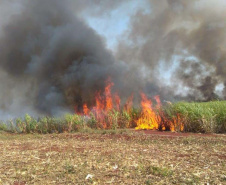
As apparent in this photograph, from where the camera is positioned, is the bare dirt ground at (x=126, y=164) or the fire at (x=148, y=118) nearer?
the bare dirt ground at (x=126, y=164)

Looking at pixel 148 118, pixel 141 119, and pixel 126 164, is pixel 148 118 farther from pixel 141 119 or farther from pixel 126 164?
pixel 126 164

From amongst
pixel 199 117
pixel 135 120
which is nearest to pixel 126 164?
pixel 199 117

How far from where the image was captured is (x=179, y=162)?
687cm

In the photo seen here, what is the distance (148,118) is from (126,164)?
8.63 m

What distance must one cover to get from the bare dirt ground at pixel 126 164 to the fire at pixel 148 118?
→ 4.34 m

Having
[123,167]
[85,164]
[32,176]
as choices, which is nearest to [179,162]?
[123,167]

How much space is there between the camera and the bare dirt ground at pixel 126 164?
5545 millimetres

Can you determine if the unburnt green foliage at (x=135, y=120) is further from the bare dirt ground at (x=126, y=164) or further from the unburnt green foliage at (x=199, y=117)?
the bare dirt ground at (x=126, y=164)

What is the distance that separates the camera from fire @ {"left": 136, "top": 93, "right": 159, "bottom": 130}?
1466 centimetres

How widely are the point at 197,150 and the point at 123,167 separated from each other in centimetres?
335

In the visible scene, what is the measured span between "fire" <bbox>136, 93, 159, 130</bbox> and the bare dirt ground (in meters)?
4.34

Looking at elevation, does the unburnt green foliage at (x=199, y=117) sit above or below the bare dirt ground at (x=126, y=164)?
above

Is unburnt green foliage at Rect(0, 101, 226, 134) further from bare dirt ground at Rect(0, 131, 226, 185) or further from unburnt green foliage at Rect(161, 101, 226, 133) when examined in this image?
bare dirt ground at Rect(0, 131, 226, 185)

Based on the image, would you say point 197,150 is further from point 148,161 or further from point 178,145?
point 148,161
